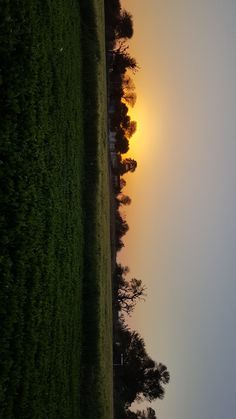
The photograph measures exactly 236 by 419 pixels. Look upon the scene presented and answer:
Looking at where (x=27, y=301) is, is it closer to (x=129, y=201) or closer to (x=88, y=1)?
(x=88, y=1)

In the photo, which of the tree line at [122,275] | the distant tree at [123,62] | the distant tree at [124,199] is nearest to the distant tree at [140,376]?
the tree line at [122,275]

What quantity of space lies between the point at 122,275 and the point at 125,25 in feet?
50.6

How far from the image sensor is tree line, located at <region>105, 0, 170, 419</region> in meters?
28.6

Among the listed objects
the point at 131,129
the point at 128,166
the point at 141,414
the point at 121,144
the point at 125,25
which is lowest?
the point at 141,414

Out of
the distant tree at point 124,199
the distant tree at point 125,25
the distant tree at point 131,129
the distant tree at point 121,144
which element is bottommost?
the distant tree at point 124,199

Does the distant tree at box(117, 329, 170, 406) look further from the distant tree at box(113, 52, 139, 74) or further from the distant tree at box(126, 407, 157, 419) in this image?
the distant tree at box(113, 52, 139, 74)

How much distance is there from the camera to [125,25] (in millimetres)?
31172

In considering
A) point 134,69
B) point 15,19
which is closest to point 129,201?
point 134,69

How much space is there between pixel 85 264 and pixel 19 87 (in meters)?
7.03

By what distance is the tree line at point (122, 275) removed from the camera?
28.6 m

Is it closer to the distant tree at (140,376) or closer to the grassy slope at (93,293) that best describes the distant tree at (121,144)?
the distant tree at (140,376)

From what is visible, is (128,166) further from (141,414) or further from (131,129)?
(141,414)

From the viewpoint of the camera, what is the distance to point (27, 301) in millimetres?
8117

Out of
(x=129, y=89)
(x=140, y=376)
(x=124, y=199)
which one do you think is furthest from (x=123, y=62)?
(x=140, y=376)
